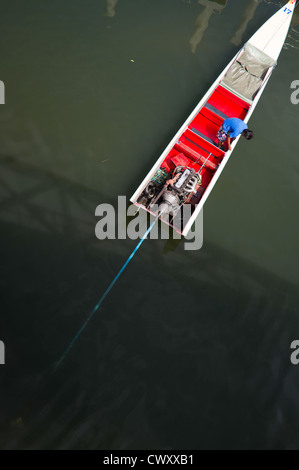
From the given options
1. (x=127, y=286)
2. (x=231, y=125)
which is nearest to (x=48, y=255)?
(x=127, y=286)

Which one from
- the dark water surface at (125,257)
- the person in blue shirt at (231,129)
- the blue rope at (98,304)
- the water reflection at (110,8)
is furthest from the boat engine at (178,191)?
the water reflection at (110,8)

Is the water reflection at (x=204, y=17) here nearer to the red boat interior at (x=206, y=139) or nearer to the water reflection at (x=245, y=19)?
the water reflection at (x=245, y=19)

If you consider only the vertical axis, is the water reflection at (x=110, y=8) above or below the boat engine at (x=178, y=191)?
above

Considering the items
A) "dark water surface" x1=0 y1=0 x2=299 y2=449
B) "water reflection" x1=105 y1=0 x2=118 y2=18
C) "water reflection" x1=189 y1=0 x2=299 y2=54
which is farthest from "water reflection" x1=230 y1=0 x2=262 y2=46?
"water reflection" x1=105 y1=0 x2=118 y2=18

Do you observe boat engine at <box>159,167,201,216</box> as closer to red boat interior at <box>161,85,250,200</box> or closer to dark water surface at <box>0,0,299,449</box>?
red boat interior at <box>161,85,250,200</box>

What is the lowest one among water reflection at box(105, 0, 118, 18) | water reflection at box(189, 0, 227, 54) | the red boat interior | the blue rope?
the blue rope

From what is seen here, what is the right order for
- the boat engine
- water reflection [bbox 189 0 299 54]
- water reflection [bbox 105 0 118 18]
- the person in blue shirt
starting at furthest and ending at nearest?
1. water reflection [bbox 189 0 299 54]
2. water reflection [bbox 105 0 118 18]
3. the person in blue shirt
4. the boat engine

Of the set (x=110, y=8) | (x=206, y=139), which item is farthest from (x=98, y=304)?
(x=110, y=8)
